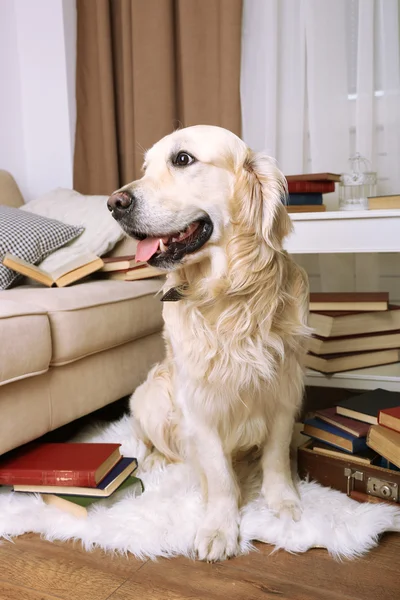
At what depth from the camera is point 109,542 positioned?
1190mm

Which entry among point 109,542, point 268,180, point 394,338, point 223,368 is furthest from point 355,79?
point 109,542

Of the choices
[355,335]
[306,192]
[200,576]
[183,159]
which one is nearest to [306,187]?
[306,192]

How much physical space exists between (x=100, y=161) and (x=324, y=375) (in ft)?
5.62

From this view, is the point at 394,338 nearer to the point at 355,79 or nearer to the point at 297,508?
the point at 297,508

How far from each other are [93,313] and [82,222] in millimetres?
576

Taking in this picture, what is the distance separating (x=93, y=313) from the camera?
1.60m

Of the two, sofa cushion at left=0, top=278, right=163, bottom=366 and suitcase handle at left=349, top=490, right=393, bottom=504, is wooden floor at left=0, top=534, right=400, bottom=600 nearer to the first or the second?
suitcase handle at left=349, top=490, right=393, bottom=504

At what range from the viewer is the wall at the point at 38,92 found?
289 centimetres

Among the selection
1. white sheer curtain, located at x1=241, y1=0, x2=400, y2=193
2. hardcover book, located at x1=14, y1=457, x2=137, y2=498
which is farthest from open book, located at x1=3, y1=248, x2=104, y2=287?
white sheer curtain, located at x1=241, y1=0, x2=400, y2=193

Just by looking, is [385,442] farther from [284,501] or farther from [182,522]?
[182,522]

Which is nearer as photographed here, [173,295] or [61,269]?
[173,295]

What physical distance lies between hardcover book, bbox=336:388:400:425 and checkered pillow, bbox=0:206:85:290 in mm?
1101

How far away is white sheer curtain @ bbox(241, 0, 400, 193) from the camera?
228cm

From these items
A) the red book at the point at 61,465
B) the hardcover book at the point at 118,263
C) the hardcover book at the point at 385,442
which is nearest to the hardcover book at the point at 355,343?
the hardcover book at the point at 385,442
